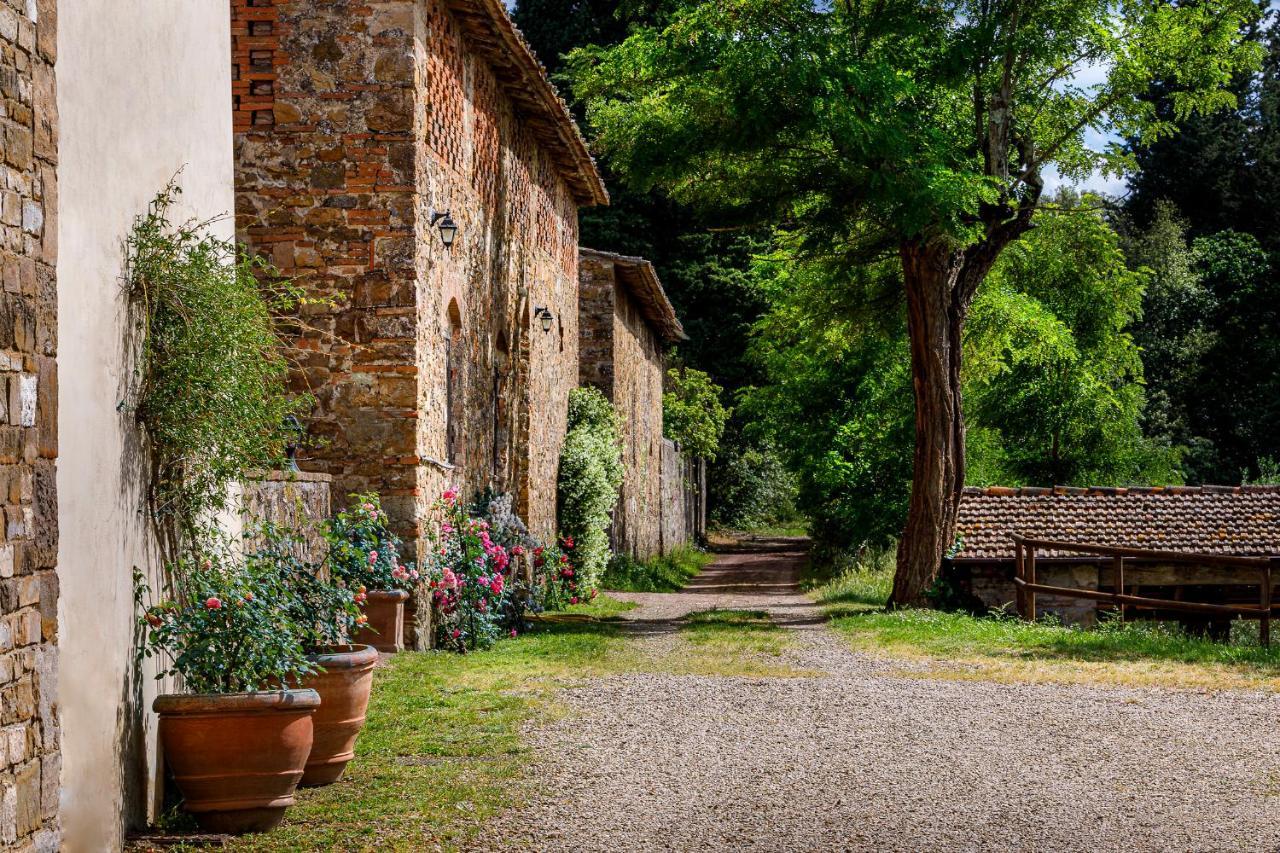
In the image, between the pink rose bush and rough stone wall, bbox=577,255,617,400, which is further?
rough stone wall, bbox=577,255,617,400

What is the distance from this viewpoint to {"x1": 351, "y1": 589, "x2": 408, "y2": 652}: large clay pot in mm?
10875

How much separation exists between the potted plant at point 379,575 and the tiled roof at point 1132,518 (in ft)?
30.6

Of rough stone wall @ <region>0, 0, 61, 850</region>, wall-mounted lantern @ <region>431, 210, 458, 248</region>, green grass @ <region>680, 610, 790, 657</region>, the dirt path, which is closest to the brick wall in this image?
green grass @ <region>680, 610, 790, 657</region>

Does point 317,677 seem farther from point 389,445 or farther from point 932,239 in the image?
point 932,239

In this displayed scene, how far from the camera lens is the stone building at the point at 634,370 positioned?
2173 cm

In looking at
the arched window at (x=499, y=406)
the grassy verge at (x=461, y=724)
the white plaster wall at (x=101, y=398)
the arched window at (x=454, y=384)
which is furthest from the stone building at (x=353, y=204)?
the white plaster wall at (x=101, y=398)

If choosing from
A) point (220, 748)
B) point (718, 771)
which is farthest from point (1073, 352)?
point (220, 748)

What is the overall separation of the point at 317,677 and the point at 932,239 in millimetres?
11029

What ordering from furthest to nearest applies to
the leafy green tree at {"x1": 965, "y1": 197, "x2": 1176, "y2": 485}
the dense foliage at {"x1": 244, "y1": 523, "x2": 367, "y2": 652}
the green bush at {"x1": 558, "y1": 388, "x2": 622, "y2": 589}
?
the leafy green tree at {"x1": 965, "y1": 197, "x2": 1176, "y2": 485} < the green bush at {"x1": 558, "y1": 388, "x2": 622, "y2": 589} < the dense foliage at {"x1": 244, "y1": 523, "x2": 367, "y2": 652}

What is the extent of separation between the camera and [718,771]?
711 centimetres

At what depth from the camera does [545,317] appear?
16984mm

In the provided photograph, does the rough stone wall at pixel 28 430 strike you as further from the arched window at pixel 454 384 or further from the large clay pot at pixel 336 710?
the arched window at pixel 454 384

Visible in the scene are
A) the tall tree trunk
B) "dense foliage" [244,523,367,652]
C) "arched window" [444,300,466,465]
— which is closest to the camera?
"dense foliage" [244,523,367,652]

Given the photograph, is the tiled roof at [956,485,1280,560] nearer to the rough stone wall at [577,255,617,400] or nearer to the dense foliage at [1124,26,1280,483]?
the rough stone wall at [577,255,617,400]
